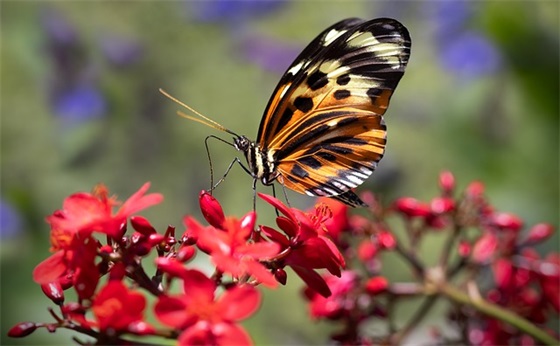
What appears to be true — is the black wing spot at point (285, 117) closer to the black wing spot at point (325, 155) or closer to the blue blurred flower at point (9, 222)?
the black wing spot at point (325, 155)

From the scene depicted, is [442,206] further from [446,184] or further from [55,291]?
[55,291]

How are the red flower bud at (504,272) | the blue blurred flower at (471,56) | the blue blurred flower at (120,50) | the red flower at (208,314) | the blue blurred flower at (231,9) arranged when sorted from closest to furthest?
the red flower at (208,314)
the red flower bud at (504,272)
the blue blurred flower at (471,56)
the blue blurred flower at (120,50)
the blue blurred flower at (231,9)

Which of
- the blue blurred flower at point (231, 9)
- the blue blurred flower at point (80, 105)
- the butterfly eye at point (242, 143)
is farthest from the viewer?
the blue blurred flower at point (231, 9)

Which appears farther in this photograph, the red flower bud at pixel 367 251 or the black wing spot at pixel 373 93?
the red flower bud at pixel 367 251

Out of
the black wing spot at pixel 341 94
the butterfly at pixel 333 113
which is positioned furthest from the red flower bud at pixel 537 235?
the black wing spot at pixel 341 94

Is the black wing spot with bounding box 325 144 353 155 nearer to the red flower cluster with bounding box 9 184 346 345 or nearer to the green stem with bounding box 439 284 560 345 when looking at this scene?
the green stem with bounding box 439 284 560 345

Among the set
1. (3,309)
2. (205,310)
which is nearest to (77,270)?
(205,310)

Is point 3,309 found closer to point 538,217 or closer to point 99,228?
point 99,228
